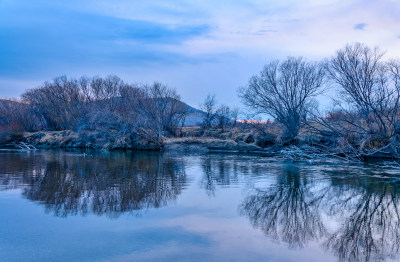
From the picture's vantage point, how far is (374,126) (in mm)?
26609

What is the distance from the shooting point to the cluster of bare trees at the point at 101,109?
41.4 m

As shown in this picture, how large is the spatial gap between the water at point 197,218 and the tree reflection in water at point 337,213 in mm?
28

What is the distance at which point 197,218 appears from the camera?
9656 millimetres

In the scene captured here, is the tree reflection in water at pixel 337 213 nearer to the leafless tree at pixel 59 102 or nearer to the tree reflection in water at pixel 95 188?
the tree reflection in water at pixel 95 188

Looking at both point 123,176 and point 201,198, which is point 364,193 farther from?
point 123,176

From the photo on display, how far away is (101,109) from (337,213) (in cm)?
3815

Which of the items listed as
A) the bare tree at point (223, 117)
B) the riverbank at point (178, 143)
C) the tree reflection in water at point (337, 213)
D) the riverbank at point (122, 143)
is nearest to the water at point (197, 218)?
the tree reflection in water at point (337, 213)

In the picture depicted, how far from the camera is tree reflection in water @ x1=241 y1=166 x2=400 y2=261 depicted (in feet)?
25.5

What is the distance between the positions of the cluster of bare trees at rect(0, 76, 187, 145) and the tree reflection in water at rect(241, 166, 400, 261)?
28.0 metres

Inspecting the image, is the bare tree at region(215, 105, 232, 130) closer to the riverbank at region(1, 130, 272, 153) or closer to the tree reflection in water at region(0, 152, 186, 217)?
the riverbank at region(1, 130, 272, 153)

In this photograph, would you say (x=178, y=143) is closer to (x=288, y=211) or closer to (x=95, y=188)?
(x=95, y=188)

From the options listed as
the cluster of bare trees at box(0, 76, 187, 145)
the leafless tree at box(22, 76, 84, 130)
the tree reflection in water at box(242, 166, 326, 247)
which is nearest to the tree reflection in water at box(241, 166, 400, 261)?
the tree reflection in water at box(242, 166, 326, 247)

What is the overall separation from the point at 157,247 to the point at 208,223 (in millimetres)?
2289

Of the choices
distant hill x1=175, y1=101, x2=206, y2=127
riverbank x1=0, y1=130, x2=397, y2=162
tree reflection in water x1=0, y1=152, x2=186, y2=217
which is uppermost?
distant hill x1=175, y1=101, x2=206, y2=127
